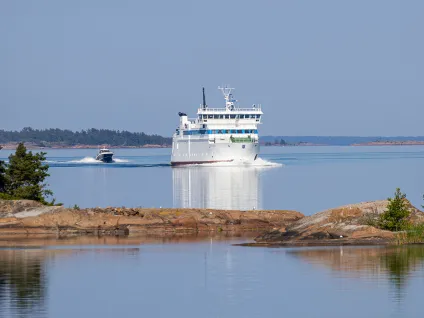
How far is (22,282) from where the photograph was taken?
799 inches

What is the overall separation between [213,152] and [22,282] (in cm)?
9041

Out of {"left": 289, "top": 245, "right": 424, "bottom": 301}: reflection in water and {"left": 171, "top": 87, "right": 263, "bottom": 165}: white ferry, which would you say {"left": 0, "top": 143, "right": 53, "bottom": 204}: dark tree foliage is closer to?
{"left": 289, "top": 245, "right": 424, "bottom": 301}: reflection in water

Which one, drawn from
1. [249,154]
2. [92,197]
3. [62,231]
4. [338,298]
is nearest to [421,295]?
[338,298]

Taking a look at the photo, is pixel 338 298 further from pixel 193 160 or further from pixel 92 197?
pixel 193 160

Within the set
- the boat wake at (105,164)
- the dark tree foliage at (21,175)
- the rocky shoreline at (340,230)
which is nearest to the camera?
the rocky shoreline at (340,230)

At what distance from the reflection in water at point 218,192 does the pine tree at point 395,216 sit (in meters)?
20.4

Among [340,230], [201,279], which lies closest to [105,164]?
[340,230]

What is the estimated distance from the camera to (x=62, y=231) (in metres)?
29.9

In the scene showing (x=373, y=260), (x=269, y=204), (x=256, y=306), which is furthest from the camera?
(x=269, y=204)

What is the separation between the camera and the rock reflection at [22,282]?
17297 millimetres

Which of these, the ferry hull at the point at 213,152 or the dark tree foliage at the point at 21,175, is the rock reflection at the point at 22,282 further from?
the ferry hull at the point at 213,152

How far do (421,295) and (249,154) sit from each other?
93.7 metres

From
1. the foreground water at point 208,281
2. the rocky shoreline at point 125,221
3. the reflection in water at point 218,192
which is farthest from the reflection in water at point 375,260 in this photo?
the reflection in water at point 218,192

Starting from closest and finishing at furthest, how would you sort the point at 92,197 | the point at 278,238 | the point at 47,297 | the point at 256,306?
1. the point at 256,306
2. the point at 47,297
3. the point at 278,238
4. the point at 92,197
